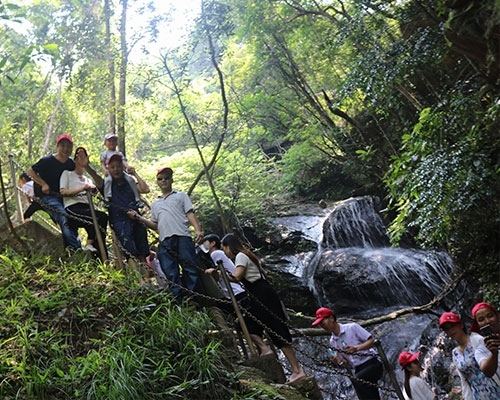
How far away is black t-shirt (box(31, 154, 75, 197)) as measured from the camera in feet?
20.6

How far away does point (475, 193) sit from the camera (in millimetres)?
6887

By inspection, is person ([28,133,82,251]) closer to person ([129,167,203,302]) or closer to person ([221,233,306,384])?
person ([129,167,203,302])

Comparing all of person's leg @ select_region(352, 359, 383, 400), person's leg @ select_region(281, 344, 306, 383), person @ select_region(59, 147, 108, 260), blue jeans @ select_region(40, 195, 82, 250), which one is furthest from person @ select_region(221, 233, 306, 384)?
blue jeans @ select_region(40, 195, 82, 250)

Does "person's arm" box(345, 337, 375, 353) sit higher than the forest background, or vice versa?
the forest background

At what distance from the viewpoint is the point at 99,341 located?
4418mm

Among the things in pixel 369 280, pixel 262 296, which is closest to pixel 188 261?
pixel 262 296

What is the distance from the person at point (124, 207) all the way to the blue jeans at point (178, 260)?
0.72 m

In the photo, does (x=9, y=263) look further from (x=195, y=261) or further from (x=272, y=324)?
(x=272, y=324)

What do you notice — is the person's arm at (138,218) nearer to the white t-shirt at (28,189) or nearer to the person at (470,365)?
the white t-shirt at (28,189)

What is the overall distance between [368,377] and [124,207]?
3.62 meters

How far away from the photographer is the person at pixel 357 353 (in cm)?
454

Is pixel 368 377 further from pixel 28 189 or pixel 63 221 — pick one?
pixel 28 189

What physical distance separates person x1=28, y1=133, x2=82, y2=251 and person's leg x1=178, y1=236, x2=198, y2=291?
1730 millimetres

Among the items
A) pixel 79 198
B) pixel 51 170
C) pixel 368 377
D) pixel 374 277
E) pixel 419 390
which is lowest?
pixel 374 277
